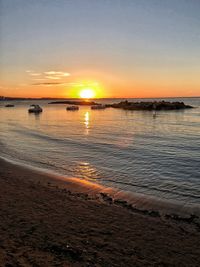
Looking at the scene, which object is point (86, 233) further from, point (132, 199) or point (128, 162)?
point (128, 162)

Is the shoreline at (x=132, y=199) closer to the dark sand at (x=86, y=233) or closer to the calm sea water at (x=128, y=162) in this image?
the dark sand at (x=86, y=233)

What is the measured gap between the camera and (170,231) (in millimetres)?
8570

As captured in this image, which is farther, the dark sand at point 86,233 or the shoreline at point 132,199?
the shoreline at point 132,199

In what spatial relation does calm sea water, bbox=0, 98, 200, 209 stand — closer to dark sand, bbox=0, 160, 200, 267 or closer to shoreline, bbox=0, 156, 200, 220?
shoreline, bbox=0, 156, 200, 220

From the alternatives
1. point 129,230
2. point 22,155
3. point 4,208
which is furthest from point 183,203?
point 22,155

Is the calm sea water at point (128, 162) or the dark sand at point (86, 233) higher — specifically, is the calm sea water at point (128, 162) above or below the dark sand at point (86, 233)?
below

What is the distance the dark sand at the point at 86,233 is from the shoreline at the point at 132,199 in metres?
0.28

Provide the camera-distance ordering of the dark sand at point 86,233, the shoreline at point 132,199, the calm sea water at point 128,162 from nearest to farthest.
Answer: the dark sand at point 86,233 < the shoreline at point 132,199 < the calm sea water at point 128,162

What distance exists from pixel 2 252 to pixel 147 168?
37.8ft

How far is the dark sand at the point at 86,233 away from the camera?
6689 mm

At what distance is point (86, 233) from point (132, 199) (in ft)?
12.7

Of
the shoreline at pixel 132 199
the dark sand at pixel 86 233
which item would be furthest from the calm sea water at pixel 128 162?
the dark sand at pixel 86 233

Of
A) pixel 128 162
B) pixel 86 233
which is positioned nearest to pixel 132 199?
pixel 86 233

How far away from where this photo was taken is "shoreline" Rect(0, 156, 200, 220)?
10.3 m
